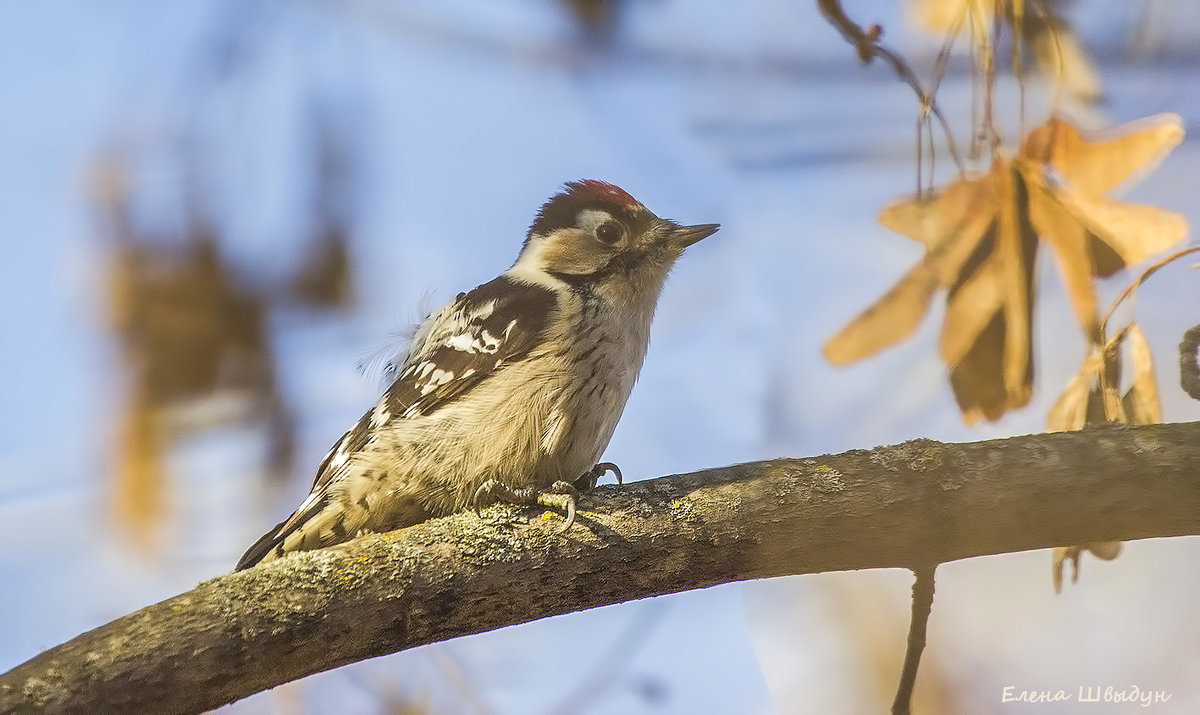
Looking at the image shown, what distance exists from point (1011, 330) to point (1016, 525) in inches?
14.8

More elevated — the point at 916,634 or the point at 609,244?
the point at 609,244

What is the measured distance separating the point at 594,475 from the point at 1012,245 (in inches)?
45.3

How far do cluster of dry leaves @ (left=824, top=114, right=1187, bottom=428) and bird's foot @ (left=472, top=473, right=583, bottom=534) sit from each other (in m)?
0.61

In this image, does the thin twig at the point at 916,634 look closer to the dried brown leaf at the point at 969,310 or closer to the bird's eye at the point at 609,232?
the dried brown leaf at the point at 969,310

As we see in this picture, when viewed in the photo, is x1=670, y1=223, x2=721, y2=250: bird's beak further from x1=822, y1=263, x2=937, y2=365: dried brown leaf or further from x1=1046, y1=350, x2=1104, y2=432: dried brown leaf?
x1=1046, y1=350, x2=1104, y2=432: dried brown leaf

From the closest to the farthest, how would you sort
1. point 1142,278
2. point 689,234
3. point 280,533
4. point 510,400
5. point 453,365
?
point 1142,278, point 280,533, point 510,400, point 453,365, point 689,234

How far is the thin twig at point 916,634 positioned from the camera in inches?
66.9

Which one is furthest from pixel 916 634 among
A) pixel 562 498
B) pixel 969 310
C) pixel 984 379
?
pixel 562 498

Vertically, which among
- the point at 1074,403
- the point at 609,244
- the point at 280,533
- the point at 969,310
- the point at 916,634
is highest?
the point at 609,244

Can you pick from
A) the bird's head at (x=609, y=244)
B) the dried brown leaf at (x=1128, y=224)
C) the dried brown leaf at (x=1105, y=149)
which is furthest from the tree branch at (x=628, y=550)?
the bird's head at (x=609, y=244)

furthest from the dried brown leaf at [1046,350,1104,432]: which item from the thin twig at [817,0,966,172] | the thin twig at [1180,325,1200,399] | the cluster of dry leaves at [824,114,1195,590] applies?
the thin twig at [817,0,966,172]

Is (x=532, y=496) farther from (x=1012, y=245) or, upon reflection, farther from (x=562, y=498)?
(x=1012, y=245)

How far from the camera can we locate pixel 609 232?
269 cm

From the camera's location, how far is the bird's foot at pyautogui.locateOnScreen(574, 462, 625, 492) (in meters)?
2.38
